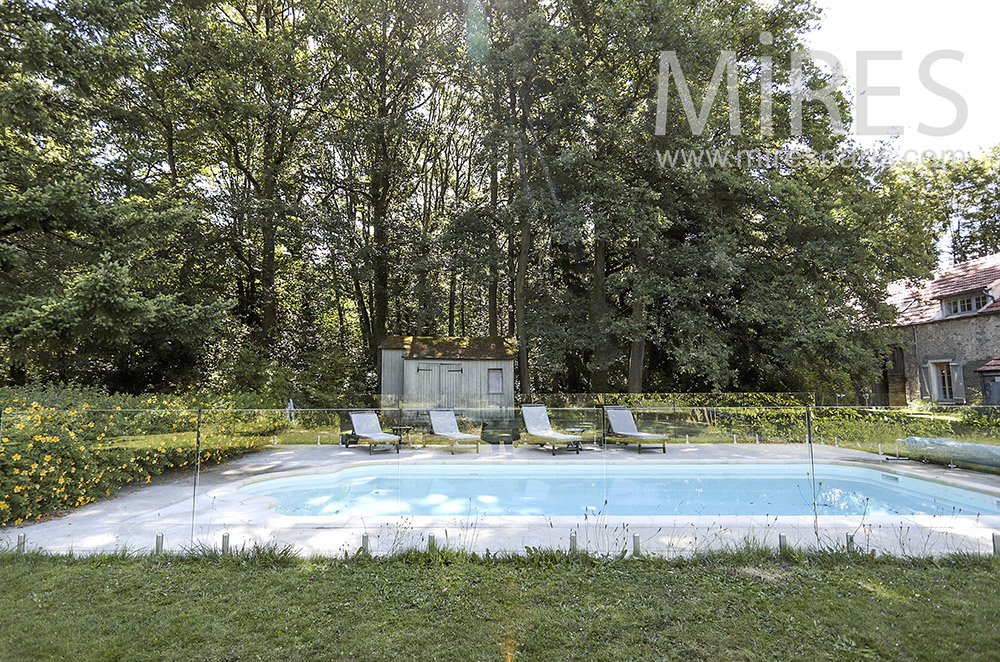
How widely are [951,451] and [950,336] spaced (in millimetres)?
15420

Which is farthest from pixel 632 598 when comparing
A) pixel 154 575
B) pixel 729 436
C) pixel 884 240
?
pixel 884 240

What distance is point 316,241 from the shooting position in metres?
18.5

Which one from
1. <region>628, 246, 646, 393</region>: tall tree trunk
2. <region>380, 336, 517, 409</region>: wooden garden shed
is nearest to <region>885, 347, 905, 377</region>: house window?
<region>628, 246, 646, 393</region>: tall tree trunk

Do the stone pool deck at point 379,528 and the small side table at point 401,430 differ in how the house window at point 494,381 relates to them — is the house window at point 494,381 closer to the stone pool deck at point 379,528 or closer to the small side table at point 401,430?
the small side table at point 401,430

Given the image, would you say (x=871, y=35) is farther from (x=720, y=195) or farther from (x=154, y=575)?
(x=154, y=575)

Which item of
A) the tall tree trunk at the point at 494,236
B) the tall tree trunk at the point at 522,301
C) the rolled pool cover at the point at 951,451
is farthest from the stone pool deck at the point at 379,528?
the tall tree trunk at the point at 494,236

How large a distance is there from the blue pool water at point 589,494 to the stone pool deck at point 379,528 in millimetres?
191

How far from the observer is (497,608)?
3729 millimetres

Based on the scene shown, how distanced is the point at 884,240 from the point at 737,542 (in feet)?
48.1

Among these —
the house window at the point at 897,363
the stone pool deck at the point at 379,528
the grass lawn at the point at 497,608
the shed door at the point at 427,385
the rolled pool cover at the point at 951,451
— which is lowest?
the grass lawn at the point at 497,608

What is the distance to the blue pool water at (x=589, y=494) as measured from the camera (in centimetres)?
604

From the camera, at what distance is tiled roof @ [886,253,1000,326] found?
19828 mm

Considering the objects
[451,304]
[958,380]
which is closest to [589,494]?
[451,304]

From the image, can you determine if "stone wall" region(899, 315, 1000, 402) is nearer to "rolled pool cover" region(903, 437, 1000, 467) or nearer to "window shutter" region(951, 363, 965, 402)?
"window shutter" region(951, 363, 965, 402)
